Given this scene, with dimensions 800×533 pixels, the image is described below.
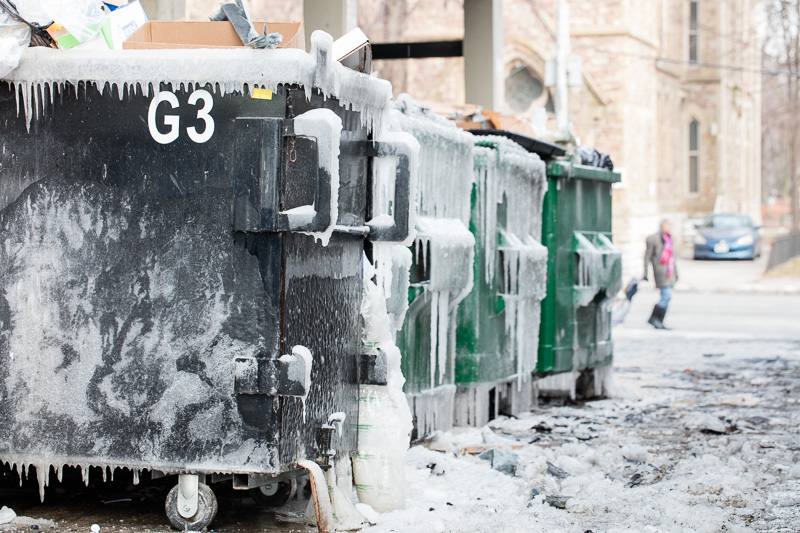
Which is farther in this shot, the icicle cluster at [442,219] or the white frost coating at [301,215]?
the icicle cluster at [442,219]

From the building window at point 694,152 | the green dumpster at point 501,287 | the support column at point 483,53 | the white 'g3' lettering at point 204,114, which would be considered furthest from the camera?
the building window at point 694,152

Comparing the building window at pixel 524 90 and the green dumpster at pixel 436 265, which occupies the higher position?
the building window at pixel 524 90

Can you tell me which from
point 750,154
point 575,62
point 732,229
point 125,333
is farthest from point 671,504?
point 750,154

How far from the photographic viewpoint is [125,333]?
4203mm

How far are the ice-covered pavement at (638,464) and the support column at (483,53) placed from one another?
2843mm

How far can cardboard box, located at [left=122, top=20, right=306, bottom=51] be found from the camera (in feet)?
14.5

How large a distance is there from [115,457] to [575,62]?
1692 cm

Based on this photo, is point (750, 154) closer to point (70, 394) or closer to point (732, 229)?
point (732, 229)

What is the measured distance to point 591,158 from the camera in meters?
8.58

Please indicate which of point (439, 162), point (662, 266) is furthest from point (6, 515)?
point (662, 266)

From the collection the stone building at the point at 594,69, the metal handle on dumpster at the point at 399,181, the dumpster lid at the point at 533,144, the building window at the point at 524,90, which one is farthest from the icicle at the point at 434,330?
the building window at the point at 524,90

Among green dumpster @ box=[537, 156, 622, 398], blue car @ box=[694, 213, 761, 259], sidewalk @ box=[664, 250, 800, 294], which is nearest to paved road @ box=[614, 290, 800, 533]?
green dumpster @ box=[537, 156, 622, 398]

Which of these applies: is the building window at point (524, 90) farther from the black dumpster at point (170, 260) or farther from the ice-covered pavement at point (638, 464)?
the black dumpster at point (170, 260)

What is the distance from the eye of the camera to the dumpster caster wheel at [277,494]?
15.8 ft
